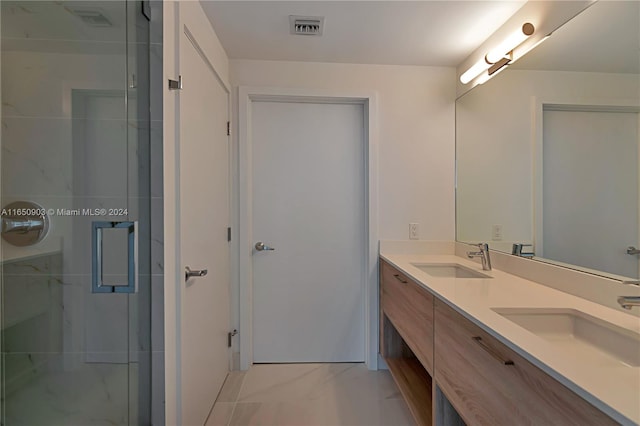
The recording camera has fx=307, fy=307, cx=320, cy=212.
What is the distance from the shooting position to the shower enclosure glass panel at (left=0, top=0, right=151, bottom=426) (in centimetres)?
99

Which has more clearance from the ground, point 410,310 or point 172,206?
point 172,206

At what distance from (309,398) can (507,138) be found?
200 centimetres

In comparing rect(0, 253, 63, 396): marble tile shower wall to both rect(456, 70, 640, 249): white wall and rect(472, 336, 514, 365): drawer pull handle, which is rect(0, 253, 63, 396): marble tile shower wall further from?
rect(456, 70, 640, 249): white wall

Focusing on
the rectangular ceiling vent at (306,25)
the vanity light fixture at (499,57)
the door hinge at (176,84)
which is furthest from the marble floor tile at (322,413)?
the rectangular ceiling vent at (306,25)

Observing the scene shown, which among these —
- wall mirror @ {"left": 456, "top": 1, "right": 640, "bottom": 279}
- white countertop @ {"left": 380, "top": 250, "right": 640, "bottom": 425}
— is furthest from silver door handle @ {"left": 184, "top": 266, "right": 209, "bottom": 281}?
wall mirror @ {"left": 456, "top": 1, "right": 640, "bottom": 279}

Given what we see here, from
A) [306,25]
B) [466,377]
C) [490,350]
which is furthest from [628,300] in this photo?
[306,25]

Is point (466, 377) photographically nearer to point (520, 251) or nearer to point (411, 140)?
point (520, 251)

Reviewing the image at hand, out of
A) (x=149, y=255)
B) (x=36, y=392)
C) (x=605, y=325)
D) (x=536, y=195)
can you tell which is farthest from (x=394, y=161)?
(x=36, y=392)

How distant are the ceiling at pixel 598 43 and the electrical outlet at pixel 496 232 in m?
0.88

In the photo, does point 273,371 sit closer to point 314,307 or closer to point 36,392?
point 314,307

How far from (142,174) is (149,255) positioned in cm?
32

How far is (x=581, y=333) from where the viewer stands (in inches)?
42.8

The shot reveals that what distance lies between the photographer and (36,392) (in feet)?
3.48

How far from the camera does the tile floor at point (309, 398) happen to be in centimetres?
177
